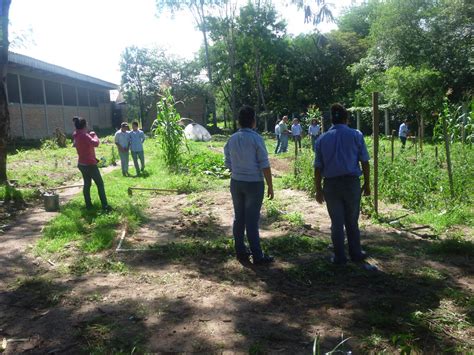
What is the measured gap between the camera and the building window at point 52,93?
26705 millimetres

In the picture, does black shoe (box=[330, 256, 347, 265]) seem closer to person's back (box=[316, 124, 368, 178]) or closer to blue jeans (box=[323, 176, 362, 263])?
blue jeans (box=[323, 176, 362, 263])

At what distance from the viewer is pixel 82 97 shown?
32250 mm

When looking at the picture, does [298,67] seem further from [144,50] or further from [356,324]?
[356,324]

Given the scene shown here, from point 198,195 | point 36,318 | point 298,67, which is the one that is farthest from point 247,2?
point 36,318

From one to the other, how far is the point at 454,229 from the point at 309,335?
13.2 feet

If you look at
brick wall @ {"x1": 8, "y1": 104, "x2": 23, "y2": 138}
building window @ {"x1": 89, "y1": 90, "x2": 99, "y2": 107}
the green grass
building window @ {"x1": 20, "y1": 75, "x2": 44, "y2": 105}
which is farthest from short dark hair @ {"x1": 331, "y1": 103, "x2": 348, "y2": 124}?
building window @ {"x1": 89, "y1": 90, "x2": 99, "y2": 107}

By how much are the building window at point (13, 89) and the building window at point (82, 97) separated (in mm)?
8310

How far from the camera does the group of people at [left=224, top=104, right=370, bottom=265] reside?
4891 mm

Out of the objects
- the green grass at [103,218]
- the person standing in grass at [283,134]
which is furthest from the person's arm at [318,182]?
the person standing in grass at [283,134]

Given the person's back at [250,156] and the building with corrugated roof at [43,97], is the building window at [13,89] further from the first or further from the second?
the person's back at [250,156]

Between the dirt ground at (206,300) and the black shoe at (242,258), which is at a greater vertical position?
the black shoe at (242,258)

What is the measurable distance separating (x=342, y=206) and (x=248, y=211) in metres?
1.08

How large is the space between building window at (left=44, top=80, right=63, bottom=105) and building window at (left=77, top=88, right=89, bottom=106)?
3471 mm

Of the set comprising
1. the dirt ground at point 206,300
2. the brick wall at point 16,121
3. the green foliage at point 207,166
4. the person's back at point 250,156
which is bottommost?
the dirt ground at point 206,300
